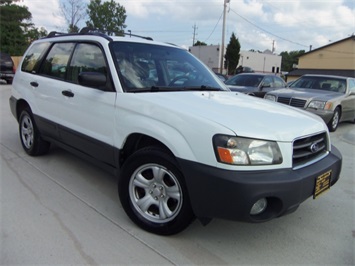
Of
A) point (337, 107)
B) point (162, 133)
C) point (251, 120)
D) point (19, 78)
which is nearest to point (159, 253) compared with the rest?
point (162, 133)

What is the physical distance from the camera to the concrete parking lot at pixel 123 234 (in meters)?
2.58

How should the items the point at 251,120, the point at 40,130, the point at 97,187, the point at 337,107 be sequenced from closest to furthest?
the point at 251,120
the point at 97,187
the point at 40,130
the point at 337,107

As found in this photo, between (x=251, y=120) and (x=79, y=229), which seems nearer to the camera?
(x=251, y=120)

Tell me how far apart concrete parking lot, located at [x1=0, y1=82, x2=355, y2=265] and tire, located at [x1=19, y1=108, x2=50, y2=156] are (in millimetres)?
750

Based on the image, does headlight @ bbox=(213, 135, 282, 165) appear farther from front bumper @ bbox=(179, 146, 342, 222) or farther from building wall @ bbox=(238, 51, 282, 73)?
building wall @ bbox=(238, 51, 282, 73)

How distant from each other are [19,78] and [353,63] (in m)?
46.0

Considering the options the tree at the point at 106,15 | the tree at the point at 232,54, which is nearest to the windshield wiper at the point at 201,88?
the tree at the point at 232,54

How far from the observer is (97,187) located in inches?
152

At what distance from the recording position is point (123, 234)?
2879 mm

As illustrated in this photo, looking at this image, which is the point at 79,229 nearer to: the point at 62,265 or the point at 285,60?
the point at 62,265

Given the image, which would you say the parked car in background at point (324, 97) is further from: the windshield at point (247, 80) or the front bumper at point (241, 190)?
the front bumper at point (241, 190)

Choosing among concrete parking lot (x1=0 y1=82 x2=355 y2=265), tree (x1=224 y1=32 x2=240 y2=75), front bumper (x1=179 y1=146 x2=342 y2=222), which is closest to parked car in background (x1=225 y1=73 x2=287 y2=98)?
concrete parking lot (x1=0 y1=82 x2=355 y2=265)

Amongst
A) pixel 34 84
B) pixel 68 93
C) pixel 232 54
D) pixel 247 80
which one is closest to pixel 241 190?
pixel 68 93

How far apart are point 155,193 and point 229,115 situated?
957 mm
